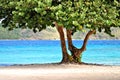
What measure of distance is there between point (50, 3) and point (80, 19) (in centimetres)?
209

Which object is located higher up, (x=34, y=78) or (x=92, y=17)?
(x=92, y=17)

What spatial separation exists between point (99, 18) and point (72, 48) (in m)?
6.28

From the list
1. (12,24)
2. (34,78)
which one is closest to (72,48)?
(12,24)

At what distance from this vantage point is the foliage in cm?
2644

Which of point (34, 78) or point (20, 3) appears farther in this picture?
point (20, 3)

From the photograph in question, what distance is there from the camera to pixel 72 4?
27.4 m

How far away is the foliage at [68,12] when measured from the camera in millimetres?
26438

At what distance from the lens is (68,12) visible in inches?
1048

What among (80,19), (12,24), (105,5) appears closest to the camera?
(80,19)

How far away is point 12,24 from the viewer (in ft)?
100.0

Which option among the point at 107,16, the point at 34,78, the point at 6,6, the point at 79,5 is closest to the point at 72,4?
the point at 79,5

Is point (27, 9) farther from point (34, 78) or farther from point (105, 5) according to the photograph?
point (34, 78)

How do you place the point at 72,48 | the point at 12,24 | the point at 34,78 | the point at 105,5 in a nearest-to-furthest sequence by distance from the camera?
the point at 34,78
the point at 105,5
the point at 12,24
the point at 72,48

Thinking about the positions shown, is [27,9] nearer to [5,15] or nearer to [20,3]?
A: [20,3]
